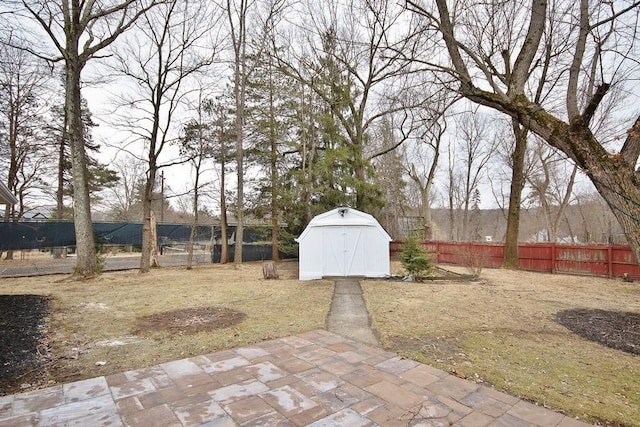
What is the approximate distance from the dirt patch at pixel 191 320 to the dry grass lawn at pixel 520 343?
7.73 ft

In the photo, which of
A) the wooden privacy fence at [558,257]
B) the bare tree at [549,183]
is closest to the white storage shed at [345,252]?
the wooden privacy fence at [558,257]

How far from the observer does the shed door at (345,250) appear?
33.9ft

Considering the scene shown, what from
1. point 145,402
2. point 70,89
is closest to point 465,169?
point 70,89

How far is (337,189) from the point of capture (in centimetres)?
1513

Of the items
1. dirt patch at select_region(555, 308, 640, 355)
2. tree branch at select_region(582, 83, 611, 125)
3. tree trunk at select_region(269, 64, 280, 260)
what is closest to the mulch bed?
tree branch at select_region(582, 83, 611, 125)

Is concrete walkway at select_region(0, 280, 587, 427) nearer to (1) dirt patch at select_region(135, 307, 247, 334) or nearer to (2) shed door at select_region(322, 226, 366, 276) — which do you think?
(1) dirt patch at select_region(135, 307, 247, 334)

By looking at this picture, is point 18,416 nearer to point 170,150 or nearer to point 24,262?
point 170,150

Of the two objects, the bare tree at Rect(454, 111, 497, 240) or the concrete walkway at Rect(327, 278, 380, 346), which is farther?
the bare tree at Rect(454, 111, 497, 240)

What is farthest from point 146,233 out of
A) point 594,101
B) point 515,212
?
point 515,212

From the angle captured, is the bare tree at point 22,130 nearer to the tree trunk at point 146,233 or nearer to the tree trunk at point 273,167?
the tree trunk at point 146,233

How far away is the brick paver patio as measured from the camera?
228 centimetres

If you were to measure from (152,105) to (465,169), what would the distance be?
22182mm

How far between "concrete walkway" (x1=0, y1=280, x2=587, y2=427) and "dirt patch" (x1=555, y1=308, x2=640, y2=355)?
2.67 meters

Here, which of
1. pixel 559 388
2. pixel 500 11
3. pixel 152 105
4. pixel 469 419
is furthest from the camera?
pixel 152 105
